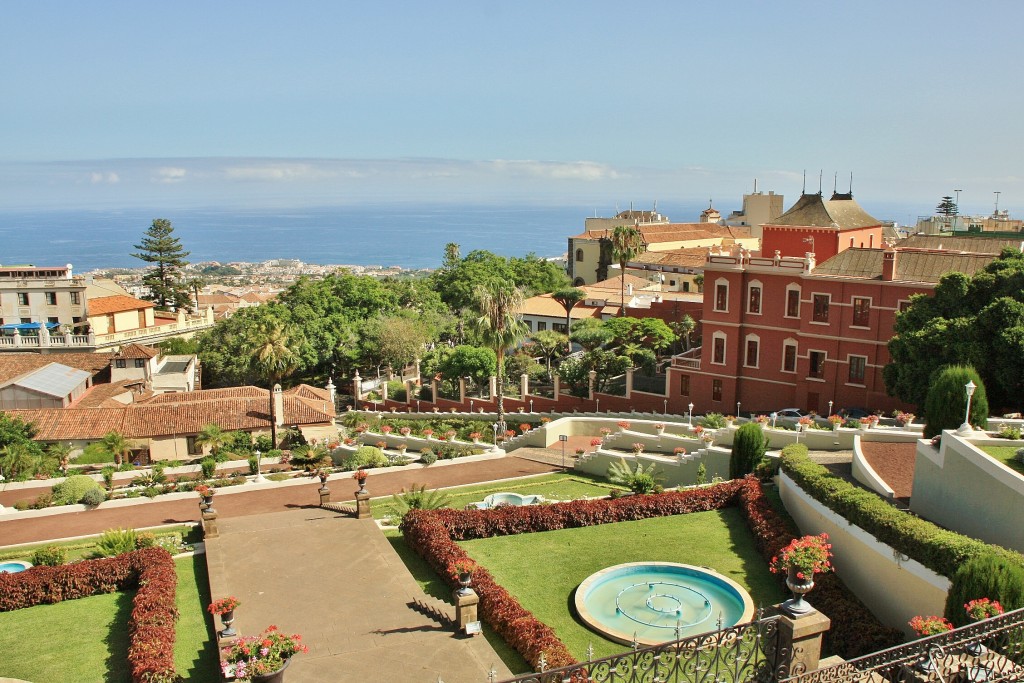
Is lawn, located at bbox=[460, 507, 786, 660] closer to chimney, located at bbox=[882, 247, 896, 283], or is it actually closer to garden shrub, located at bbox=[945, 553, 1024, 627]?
garden shrub, located at bbox=[945, 553, 1024, 627]

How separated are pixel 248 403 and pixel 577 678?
98.4 feet

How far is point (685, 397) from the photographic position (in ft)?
121

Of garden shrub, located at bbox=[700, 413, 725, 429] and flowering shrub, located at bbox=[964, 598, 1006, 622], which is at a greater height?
flowering shrub, located at bbox=[964, 598, 1006, 622]

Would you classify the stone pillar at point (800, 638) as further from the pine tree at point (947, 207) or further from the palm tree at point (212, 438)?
the pine tree at point (947, 207)

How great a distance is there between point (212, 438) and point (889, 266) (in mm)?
28719

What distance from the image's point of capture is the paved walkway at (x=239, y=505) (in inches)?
862

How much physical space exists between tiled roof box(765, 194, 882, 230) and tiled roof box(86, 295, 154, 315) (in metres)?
49.7

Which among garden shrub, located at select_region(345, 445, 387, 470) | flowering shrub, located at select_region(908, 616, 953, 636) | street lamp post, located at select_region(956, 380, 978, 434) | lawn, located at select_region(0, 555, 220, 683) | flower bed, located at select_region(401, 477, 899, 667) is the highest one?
street lamp post, located at select_region(956, 380, 978, 434)

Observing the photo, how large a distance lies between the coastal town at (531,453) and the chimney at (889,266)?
119 millimetres

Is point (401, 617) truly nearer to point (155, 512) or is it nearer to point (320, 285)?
point (155, 512)

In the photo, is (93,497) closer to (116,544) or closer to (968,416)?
(116,544)

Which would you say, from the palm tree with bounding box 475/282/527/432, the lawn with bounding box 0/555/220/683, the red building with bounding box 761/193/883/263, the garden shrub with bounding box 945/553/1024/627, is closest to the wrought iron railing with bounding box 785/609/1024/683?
the garden shrub with bounding box 945/553/1024/627

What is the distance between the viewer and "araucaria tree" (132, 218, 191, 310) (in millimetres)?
77188

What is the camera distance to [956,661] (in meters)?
9.11
